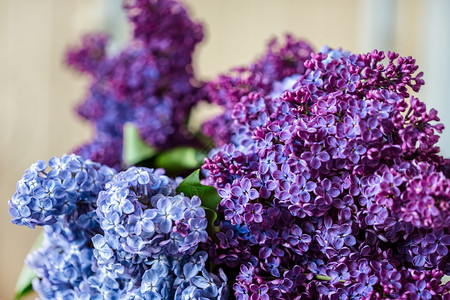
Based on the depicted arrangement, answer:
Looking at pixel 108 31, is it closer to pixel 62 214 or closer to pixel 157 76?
pixel 157 76

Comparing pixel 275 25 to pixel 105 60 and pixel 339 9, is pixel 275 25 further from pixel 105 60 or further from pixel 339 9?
pixel 105 60

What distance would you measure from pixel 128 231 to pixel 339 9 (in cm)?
180

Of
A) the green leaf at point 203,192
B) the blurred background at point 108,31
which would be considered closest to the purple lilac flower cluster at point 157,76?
the green leaf at point 203,192

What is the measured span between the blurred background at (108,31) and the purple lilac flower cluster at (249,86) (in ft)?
4.25

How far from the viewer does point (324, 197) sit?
0.34 metres

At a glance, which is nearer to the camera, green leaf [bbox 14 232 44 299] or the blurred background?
green leaf [bbox 14 232 44 299]

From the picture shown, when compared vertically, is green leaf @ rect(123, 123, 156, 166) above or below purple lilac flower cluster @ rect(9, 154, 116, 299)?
above

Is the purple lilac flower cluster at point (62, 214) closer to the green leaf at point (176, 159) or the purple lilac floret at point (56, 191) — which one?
the purple lilac floret at point (56, 191)

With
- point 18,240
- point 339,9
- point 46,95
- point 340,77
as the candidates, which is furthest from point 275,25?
point 340,77

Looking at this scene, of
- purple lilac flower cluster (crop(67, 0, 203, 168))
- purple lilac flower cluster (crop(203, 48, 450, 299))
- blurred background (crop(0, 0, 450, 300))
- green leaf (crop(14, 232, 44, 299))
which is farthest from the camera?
blurred background (crop(0, 0, 450, 300))

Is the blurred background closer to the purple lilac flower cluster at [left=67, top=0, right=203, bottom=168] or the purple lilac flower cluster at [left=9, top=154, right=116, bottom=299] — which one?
the purple lilac flower cluster at [left=67, top=0, right=203, bottom=168]

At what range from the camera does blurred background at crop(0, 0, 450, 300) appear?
6.32 feet

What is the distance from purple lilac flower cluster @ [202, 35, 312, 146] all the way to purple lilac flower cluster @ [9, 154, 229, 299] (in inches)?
2.9

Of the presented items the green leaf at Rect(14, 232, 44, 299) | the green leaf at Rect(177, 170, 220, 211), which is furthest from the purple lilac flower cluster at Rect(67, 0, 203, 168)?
the green leaf at Rect(177, 170, 220, 211)
